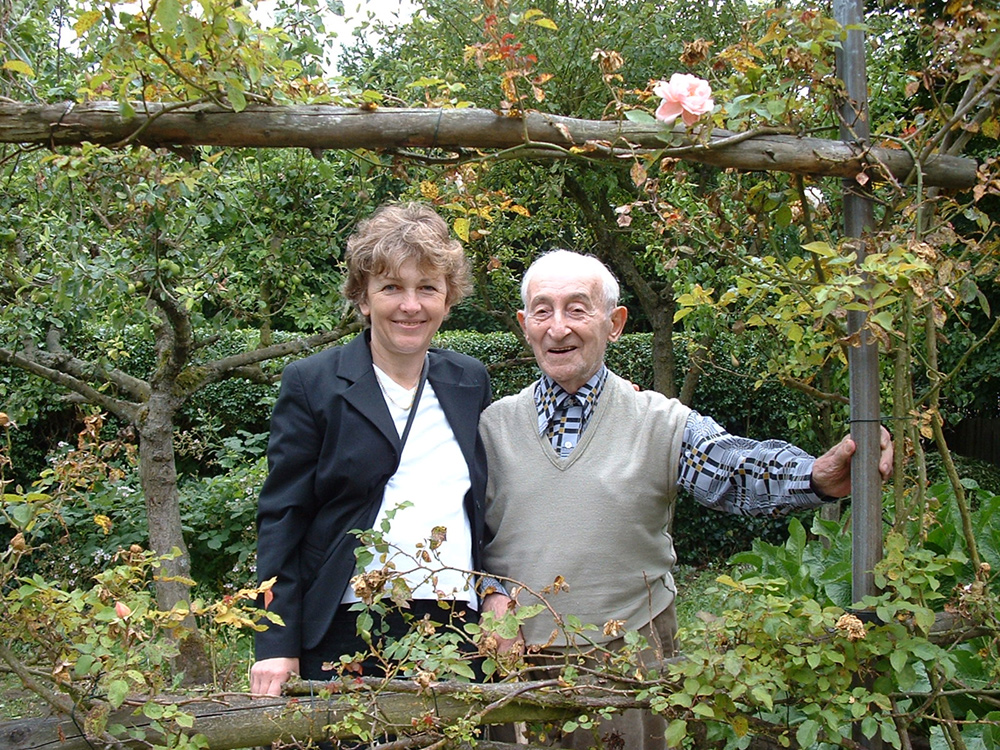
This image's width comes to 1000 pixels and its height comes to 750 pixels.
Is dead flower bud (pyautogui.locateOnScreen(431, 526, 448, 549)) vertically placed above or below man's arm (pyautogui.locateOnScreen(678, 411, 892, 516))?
below

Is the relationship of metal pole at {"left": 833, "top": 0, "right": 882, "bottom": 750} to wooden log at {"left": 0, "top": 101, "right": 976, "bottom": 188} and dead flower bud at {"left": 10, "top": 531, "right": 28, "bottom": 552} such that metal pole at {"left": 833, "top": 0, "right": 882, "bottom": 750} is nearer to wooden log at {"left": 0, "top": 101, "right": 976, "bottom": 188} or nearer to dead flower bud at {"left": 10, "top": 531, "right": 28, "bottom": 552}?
wooden log at {"left": 0, "top": 101, "right": 976, "bottom": 188}

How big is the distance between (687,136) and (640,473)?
758 mm

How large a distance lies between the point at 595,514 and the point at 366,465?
532mm

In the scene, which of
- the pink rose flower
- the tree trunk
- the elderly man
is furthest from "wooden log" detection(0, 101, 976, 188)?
the tree trunk

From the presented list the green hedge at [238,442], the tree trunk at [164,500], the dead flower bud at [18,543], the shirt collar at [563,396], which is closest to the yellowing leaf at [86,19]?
the dead flower bud at [18,543]

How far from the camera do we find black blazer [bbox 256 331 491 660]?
197 centimetres

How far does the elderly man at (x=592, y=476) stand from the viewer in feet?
6.68

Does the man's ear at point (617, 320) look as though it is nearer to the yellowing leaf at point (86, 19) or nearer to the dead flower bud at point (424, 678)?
the dead flower bud at point (424, 678)

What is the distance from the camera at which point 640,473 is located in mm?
2074

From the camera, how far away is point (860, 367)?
6.21 feet

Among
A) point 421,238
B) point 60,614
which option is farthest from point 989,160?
point 60,614

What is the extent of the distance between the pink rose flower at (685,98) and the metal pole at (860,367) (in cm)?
35

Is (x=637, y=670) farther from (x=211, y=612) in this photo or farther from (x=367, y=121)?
(x=367, y=121)

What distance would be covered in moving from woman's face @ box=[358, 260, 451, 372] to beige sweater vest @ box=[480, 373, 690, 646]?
35cm
